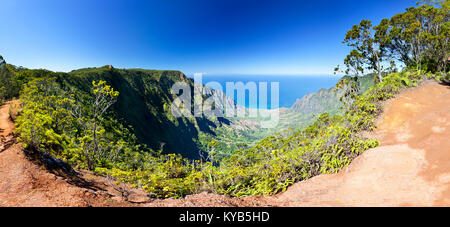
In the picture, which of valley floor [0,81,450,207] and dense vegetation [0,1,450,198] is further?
dense vegetation [0,1,450,198]

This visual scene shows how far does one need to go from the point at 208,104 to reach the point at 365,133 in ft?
576

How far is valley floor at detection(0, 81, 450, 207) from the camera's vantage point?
458 centimetres

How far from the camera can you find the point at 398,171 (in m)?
5.60

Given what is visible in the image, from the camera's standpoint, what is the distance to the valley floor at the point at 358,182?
4.58 meters

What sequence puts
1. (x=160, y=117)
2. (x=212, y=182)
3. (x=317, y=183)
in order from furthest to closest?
(x=160, y=117), (x=212, y=182), (x=317, y=183)

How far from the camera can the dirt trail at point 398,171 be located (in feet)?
15.3

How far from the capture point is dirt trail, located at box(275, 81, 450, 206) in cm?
466

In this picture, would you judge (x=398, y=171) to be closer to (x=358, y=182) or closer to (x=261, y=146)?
(x=358, y=182)

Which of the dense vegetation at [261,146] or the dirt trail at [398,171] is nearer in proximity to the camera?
the dirt trail at [398,171]
